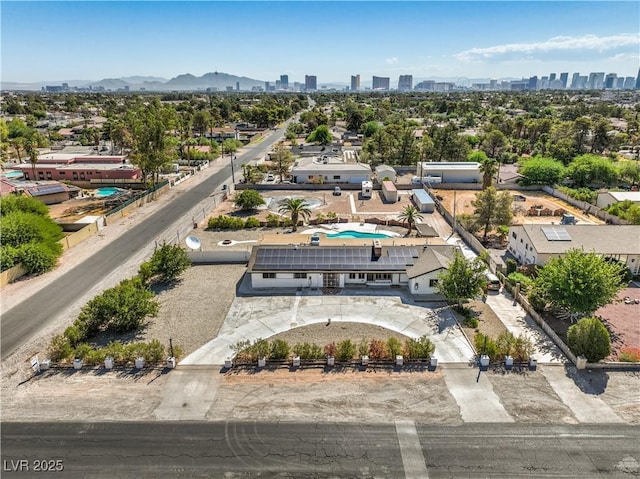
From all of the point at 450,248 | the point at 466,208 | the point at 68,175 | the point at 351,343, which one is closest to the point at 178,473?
the point at 351,343

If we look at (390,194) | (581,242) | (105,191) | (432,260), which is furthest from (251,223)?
(581,242)

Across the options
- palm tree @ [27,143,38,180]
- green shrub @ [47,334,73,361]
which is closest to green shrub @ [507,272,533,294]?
green shrub @ [47,334,73,361]

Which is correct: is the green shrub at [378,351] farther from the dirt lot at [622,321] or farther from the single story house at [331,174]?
the single story house at [331,174]

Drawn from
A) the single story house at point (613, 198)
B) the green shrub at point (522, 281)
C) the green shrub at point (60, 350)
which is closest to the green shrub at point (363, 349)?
the green shrub at point (522, 281)

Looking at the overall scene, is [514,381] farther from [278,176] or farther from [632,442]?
[278,176]

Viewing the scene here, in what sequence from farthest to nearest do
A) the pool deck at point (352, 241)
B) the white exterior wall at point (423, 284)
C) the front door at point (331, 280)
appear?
the pool deck at point (352, 241) → the front door at point (331, 280) → the white exterior wall at point (423, 284)

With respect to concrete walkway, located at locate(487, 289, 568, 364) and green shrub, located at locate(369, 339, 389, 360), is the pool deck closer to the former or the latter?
concrete walkway, located at locate(487, 289, 568, 364)
